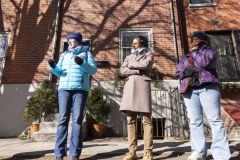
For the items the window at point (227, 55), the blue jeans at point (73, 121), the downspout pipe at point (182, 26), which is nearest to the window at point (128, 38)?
the downspout pipe at point (182, 26)

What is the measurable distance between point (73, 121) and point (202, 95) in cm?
175

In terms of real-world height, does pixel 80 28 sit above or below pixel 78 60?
above

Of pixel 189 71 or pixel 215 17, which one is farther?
pixel 215 17

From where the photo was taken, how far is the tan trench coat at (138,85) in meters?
3.44

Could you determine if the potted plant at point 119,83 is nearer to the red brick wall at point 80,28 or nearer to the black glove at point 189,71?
the red brick wall at point 80,28

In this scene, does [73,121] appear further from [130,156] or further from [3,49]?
[3,49]

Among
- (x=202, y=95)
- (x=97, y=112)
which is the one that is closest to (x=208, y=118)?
(x=202, y=95)

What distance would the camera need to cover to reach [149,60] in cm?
355

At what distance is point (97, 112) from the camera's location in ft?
21.1

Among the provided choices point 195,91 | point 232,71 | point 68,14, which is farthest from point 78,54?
point 232,71

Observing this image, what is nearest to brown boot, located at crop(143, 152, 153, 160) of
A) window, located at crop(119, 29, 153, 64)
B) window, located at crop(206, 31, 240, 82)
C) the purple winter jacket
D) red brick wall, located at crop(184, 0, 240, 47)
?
the purple winter jacket

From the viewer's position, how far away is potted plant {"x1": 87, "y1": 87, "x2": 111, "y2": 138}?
20.4 feet

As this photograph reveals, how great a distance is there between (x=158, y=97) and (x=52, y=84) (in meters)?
3.31

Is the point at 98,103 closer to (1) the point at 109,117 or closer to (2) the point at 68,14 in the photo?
(1) the point at 109,117
